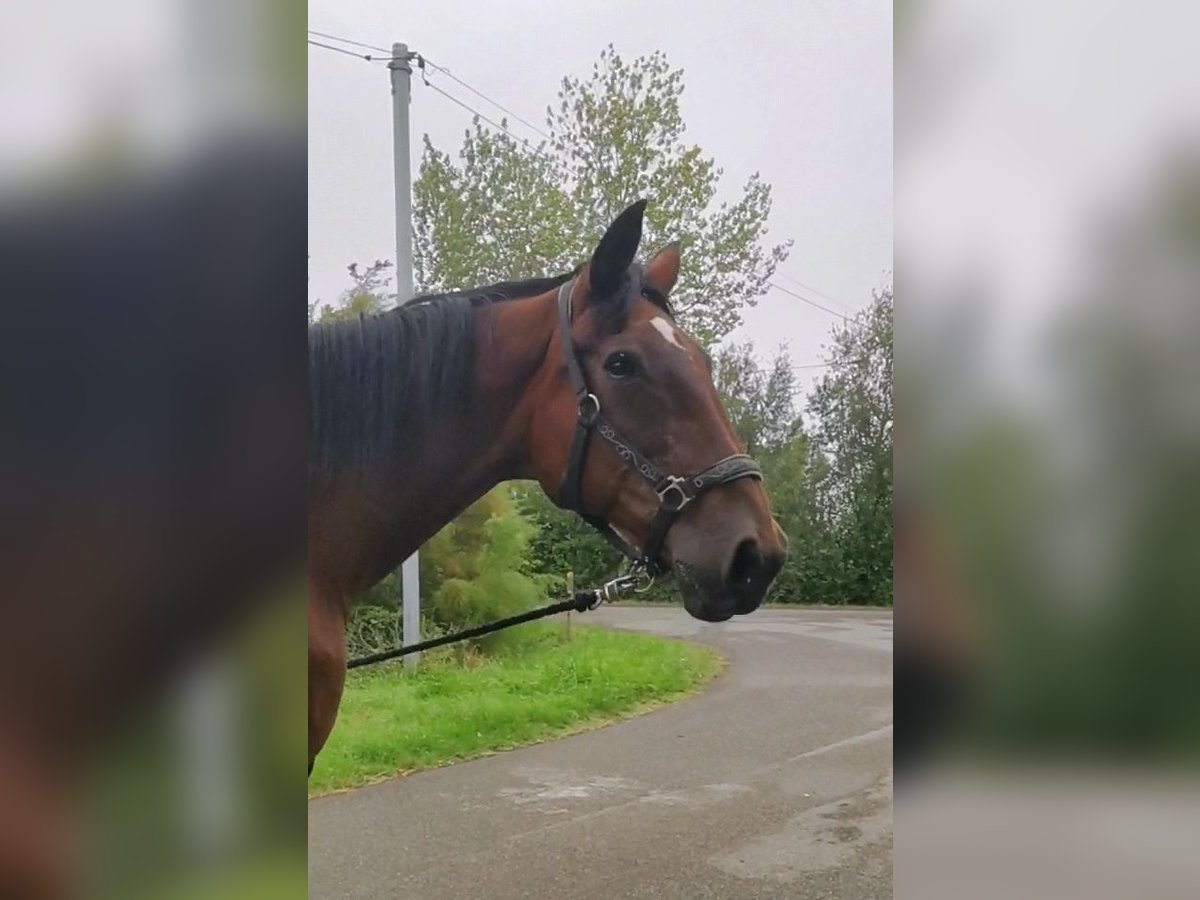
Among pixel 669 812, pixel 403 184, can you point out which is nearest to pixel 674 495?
pixel 669 812

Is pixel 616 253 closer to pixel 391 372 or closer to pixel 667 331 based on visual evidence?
pixel 667 331

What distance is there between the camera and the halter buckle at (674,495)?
1.79 metres

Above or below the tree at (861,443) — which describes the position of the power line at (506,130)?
above

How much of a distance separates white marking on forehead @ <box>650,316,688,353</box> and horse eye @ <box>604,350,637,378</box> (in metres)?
0.08

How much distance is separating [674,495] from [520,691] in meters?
0.63

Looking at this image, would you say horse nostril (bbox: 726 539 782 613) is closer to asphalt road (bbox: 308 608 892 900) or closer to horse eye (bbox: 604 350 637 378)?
asphalt road (bbox: 308 608 892 900)

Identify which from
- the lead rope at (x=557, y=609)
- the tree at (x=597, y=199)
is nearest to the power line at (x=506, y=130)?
the tree at (x=597, y=199)

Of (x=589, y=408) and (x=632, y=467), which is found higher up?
(x=589, y=408)

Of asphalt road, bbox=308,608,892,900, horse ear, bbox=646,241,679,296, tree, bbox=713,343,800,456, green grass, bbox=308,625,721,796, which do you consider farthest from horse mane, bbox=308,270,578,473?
asphalt road, bbox=308,608,892,900

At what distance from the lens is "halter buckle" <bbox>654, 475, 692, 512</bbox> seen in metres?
1.79

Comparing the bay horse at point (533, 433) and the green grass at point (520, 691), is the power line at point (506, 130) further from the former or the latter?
the green grass at point (520, 691)

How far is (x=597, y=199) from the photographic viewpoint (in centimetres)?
194
